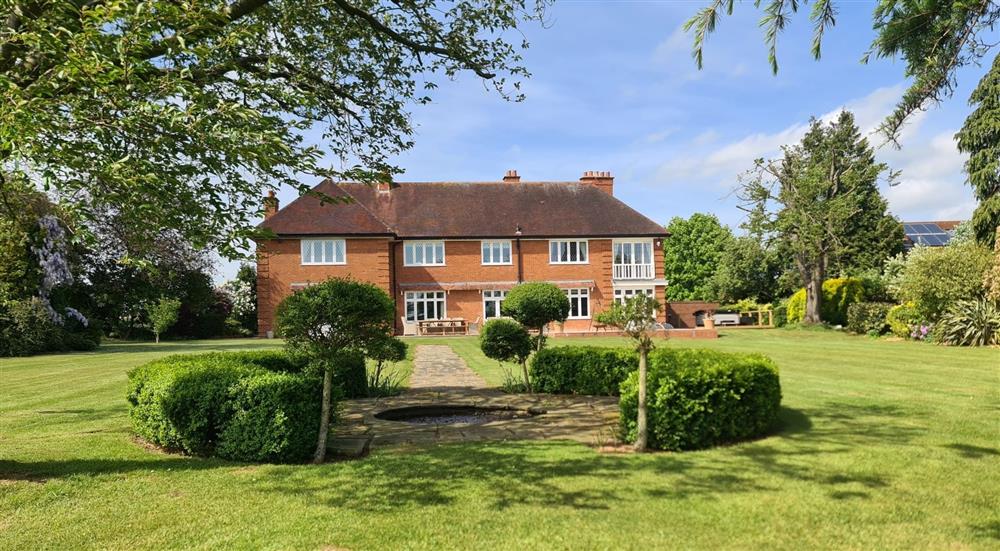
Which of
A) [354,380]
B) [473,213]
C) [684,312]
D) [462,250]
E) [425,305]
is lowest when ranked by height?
[354,380]

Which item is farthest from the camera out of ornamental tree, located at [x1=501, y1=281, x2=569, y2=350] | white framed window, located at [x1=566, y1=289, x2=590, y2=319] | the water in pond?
white framed window, located at [x1=566, y1=289, x2=590, y2=319]

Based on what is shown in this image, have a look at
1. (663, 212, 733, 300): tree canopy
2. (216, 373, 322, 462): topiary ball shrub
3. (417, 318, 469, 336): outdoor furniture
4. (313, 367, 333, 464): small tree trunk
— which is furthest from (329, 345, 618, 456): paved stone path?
(663, 212, 733, 300): tree canopy

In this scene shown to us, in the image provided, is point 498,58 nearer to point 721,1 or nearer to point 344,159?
point 344,159

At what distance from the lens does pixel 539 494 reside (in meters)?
5.48

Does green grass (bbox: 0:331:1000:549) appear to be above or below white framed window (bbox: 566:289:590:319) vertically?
below

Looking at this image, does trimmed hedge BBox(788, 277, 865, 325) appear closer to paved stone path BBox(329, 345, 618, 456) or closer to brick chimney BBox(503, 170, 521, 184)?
brick chimney BBox(503, 170, 521, 184)

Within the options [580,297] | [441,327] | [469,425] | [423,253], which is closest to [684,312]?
[580,297]

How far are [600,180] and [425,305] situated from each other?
45.8 feet

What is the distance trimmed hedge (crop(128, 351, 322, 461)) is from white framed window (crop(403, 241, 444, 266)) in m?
27.5

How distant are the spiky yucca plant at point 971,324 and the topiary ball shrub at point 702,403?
17.6 meters

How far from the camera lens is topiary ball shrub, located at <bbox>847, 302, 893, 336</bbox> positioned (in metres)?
27.2

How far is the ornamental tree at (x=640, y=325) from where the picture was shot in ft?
22.9

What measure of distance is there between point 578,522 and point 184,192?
527 centimetres

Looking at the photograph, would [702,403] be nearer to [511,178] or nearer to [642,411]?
[642,411]
